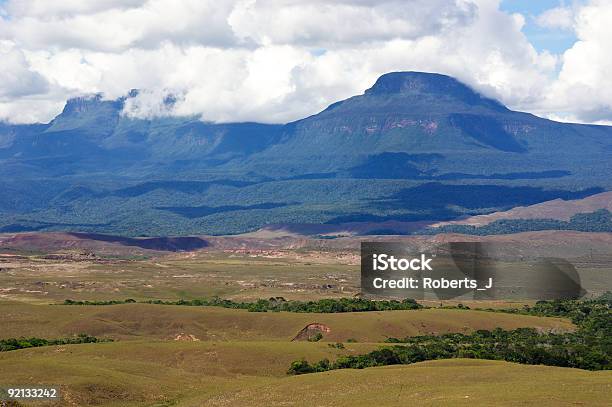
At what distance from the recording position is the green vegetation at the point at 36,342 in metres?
93.4

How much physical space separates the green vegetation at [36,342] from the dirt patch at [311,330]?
72.9ft

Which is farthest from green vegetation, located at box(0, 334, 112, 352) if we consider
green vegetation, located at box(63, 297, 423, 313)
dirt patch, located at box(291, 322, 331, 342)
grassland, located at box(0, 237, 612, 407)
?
green vegetation, located at box(63, 297, 423, 313)

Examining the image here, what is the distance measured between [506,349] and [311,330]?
87.7 ft

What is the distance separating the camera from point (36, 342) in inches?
3839

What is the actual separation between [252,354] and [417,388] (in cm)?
2808

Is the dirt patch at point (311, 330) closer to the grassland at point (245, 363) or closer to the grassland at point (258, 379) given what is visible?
the grassland at point (245, 363)

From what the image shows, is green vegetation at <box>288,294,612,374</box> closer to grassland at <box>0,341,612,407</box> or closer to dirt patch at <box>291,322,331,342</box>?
grassland at <box>0,341,612,407</box>

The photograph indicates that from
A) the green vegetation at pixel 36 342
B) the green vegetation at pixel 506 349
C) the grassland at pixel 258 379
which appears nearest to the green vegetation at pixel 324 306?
the green vegetation at pixel 506 349

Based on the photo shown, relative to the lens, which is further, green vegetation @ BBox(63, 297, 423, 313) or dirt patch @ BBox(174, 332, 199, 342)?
green vegetation @ BBox(63, 297, 423, 313)

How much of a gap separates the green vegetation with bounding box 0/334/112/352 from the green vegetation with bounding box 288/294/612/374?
27.9 m

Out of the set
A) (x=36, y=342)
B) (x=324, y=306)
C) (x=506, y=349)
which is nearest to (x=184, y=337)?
(x=36, y=342)

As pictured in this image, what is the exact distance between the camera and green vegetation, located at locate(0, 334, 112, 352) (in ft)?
306

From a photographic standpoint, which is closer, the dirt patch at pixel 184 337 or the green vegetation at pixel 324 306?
the dirt patch at pixel 184 337

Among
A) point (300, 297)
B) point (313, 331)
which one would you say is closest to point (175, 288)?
point (300, 297)
